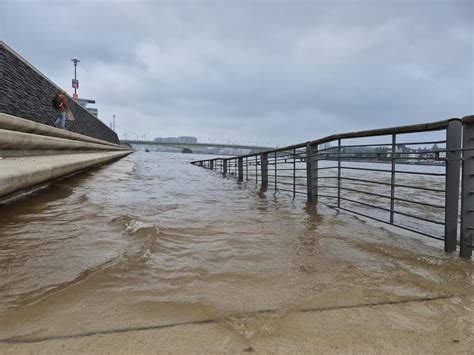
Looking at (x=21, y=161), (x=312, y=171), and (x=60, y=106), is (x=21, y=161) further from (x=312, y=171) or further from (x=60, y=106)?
(x=60, y=106)

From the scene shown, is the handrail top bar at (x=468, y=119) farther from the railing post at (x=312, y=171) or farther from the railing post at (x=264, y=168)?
the railing post at (x=264, y=168)

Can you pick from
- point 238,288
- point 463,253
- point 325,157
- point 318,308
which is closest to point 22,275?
point 238,288

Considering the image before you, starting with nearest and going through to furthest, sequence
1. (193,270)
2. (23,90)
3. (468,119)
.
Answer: (193,270) → (468,119) → (23,90)

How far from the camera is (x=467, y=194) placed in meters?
2.03

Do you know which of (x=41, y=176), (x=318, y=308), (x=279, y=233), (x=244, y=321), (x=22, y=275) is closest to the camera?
(x=244, y=321)

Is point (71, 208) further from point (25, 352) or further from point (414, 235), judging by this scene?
point (414, 235)

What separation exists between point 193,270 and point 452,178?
6.36 feet

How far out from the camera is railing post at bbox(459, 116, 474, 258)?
201 cm

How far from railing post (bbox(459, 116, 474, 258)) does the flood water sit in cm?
13

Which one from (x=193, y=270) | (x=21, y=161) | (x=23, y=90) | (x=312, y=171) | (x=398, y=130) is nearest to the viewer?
(x=193, y=270)

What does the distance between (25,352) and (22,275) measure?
0.64 m

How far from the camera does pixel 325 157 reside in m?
4.11

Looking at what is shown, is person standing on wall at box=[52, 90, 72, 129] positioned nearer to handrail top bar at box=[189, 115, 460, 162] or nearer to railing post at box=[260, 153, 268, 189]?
railing post at box=[260, 153, 268, 189]

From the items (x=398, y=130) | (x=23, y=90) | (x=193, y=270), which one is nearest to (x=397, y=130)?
(x=398, y=130)
